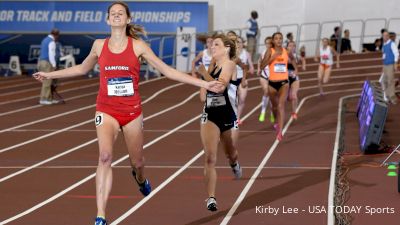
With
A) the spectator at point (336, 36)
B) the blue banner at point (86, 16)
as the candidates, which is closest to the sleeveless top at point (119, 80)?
the spectator at point (336, 36)

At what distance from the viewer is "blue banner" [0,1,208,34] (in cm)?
3909

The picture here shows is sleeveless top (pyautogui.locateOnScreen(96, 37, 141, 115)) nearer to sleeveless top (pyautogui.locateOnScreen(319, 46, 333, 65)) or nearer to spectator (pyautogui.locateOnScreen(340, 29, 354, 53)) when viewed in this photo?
sleeveless top (pyautogui.locateOnScreen(319, 46, 333, 65))

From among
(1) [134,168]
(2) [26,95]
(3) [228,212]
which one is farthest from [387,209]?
(2) [26,95]

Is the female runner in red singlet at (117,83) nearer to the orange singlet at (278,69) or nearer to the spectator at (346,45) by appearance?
the orange singlet at (278,69)

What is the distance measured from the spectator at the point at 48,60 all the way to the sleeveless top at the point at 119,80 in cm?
1794

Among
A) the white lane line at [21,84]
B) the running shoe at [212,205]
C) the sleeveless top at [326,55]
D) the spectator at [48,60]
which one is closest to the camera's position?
the running shoe at [212,205]

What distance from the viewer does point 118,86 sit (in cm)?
911

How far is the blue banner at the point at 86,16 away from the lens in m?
39.1

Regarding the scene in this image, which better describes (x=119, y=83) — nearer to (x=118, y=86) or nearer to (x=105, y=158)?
(x=118, y=86)

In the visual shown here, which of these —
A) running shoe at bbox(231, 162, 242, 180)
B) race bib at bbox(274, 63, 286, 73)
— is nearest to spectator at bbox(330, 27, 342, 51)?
race bib at bbox(274, 63, 286, 73)

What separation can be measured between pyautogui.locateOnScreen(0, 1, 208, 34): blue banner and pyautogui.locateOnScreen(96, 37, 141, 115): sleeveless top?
29559 millimetres

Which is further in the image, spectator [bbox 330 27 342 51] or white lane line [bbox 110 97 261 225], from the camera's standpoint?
spectator [bbox 330 27 342 51]

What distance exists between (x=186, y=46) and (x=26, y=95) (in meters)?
7.27

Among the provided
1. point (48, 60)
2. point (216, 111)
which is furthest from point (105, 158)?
point (48, 60)
